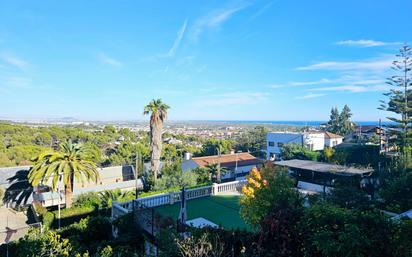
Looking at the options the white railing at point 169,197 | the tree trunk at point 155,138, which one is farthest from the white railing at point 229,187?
the tree trunk at point 155,138

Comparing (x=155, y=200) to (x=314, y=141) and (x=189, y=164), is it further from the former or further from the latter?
(x=314, y=141)

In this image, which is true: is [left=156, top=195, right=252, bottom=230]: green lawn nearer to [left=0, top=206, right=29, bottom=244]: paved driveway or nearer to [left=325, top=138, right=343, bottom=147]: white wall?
[left=0, top=206, right=29, bottom=244]: paved driveway

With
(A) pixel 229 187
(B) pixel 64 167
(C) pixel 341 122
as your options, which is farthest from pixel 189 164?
(C) pixel 341 122

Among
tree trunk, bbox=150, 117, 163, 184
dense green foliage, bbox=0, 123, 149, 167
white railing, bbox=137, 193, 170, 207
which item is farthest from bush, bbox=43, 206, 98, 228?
dense green foliage, bbox=0, 123, 149, 167

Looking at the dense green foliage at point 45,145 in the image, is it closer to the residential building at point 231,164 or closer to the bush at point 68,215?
the residential building at point 231,164

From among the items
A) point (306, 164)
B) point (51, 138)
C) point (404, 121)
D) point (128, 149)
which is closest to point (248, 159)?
point (306, 164)
